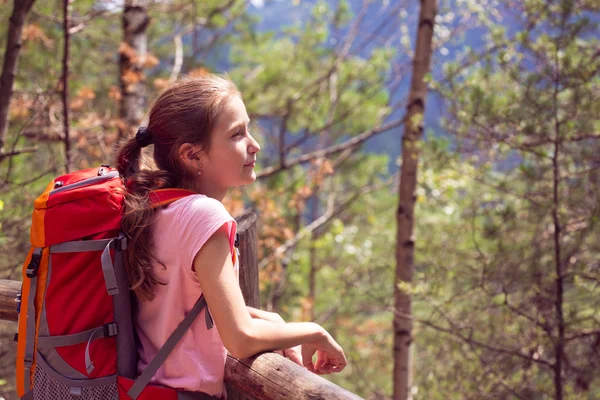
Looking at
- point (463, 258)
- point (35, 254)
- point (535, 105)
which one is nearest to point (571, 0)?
point (535, 105)

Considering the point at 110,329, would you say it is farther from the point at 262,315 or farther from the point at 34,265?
the point at 262,315

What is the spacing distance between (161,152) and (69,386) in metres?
0.62

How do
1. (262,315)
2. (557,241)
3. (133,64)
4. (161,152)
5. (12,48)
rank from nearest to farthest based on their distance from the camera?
(161,152) → (262,315) → (12,48) → (557,241) → (133,64)

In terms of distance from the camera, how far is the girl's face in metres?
1.48

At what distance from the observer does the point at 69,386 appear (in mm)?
1298

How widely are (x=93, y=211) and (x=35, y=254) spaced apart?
172 mm

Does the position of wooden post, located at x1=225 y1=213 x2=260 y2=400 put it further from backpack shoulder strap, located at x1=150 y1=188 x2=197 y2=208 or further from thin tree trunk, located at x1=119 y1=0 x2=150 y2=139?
thin tree trunk, located at x1=119 y1=0 x2=150 y2=139

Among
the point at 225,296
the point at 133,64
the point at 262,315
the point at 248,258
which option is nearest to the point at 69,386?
the point at 225,296

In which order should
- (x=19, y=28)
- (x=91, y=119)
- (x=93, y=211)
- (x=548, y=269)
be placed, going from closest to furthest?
(x=93, y=211)
(x=19, y=28)
(x=548, y=269)
(x=91, y=119)

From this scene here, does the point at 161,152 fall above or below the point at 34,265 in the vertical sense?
above

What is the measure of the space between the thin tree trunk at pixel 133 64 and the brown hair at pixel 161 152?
387 cm

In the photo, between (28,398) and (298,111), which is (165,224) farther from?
(298,111)

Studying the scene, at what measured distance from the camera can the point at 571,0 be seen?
11.5ft

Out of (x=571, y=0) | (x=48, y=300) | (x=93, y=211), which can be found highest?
(x=571, y=0)
